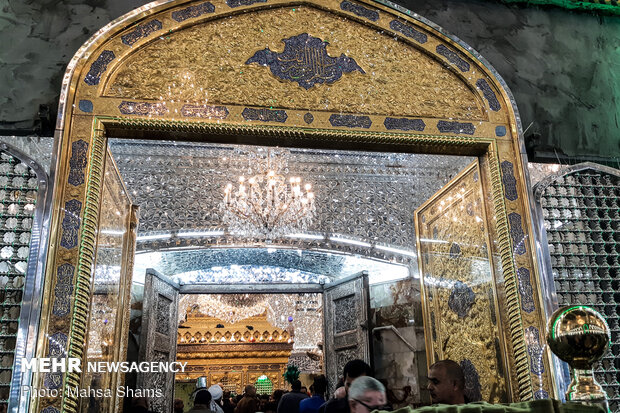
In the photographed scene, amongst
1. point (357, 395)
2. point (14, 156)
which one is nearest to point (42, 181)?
point (14, 156)

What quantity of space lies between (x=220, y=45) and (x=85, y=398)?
2.24m

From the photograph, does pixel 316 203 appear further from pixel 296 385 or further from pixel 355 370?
pixel 355 370

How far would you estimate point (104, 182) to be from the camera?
3.00 metres

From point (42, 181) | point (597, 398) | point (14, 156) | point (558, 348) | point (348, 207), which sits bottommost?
point (597, 398)

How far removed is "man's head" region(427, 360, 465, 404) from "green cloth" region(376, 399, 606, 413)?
131cm

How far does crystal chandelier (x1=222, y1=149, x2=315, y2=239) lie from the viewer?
5652 mm

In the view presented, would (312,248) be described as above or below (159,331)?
above

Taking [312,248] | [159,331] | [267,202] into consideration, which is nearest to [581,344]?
[267,202]

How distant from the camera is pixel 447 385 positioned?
2.58 metres

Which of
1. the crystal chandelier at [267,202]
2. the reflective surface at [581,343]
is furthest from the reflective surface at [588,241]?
the crystal chandelier at [267,202]

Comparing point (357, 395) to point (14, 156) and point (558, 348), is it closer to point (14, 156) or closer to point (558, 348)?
point (558, 348)

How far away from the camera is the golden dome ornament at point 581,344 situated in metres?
1.51

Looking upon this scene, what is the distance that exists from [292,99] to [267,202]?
103 inches

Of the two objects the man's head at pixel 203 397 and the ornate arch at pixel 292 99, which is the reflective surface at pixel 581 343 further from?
the man's head at pixel 203 397
